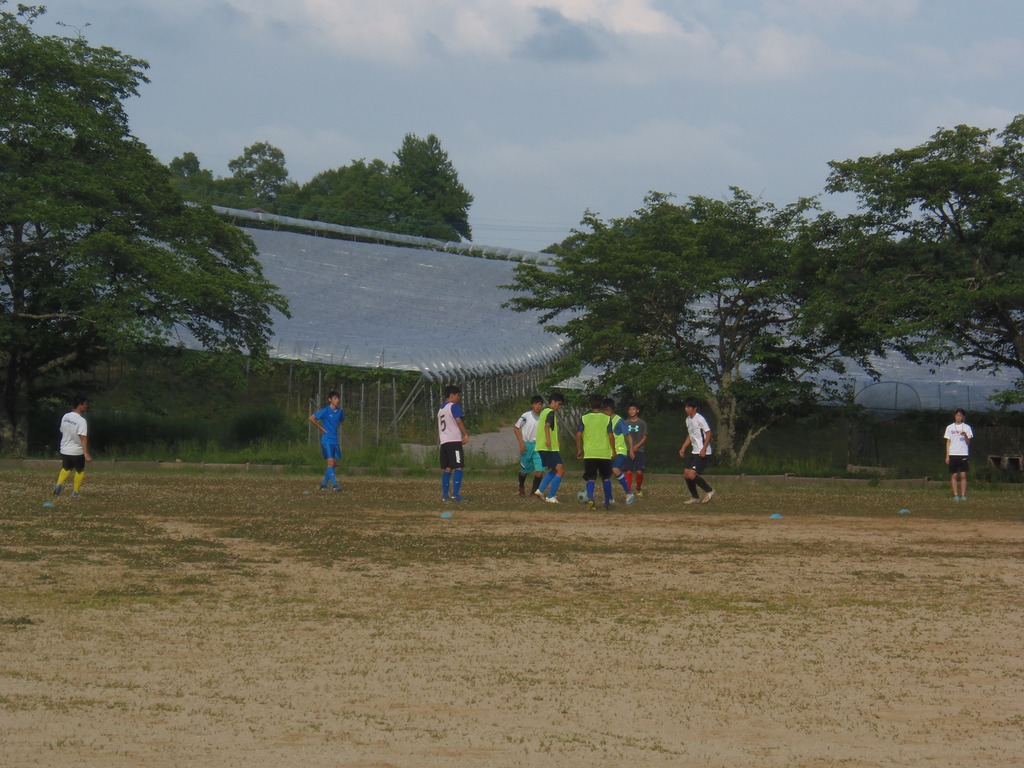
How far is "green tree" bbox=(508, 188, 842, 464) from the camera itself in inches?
1280

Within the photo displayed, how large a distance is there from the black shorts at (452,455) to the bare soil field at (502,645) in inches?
143

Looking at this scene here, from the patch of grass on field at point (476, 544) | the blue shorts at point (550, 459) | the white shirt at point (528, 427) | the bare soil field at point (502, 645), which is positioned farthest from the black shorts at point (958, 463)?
the blue shorts at point (550, 459)

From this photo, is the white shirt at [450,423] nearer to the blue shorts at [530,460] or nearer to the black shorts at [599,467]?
the black shorts at [599,467]

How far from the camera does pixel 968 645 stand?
8.03 m

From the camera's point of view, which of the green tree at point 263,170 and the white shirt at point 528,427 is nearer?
the white shirt at point 528,427

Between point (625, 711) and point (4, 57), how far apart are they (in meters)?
29.6

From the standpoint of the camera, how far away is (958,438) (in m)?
21.5

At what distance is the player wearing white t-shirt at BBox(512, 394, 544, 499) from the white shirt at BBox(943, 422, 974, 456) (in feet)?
21.8

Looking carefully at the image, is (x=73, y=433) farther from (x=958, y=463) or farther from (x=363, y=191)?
(x=363, y=191)

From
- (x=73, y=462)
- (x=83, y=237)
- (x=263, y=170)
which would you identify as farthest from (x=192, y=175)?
(x=73, y=462)

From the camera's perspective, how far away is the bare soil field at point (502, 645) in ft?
19.2

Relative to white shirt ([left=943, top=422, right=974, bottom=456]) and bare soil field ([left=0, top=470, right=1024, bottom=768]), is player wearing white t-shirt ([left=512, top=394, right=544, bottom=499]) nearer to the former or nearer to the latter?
bare soil field ([left=0, top=470, right=1024, bottom=768])

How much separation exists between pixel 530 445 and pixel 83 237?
1525 centimetres

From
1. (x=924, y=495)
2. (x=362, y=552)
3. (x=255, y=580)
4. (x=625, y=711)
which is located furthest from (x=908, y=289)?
(x=625, y=711)
